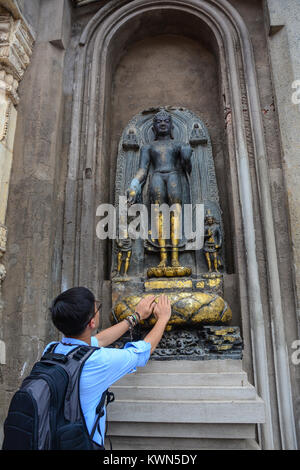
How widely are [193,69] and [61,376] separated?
550 centimetres

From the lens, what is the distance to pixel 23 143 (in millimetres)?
4320

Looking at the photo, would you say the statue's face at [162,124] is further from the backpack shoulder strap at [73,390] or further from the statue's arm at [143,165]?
the backpack shoulder strap at [73,390]

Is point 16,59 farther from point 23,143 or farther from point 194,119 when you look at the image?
point 194,119

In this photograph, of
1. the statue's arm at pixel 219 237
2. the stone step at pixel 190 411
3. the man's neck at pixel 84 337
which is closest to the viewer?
the man's neck at pixel 84 337

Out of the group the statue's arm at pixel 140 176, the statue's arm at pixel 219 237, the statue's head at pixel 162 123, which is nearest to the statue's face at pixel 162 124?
the statue's head at pixel 162 123

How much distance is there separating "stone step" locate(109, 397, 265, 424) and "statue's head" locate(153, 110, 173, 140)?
11.6ft

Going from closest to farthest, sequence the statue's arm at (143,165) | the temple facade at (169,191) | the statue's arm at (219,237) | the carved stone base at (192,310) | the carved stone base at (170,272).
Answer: the temple facade at (169,191) → the carved stone base at (192,310) → the carved stone base at (170,272) → the statue's arm at (219,237) → the statue's arm at (143,165)

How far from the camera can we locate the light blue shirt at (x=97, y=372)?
1604 millimetres

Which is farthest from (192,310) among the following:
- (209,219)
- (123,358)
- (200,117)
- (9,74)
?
(9,74)

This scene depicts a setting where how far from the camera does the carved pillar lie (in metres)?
4.10

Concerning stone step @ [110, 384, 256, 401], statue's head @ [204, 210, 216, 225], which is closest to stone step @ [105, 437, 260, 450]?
stone step @ [110, 384, 256, 401]

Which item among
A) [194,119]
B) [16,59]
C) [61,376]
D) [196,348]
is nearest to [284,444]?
[196,348]

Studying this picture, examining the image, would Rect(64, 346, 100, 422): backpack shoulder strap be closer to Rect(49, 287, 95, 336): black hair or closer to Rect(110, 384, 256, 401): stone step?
Rect(49, 287, 95, 336): black hair

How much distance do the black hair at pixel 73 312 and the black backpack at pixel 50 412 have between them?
0.20 m
